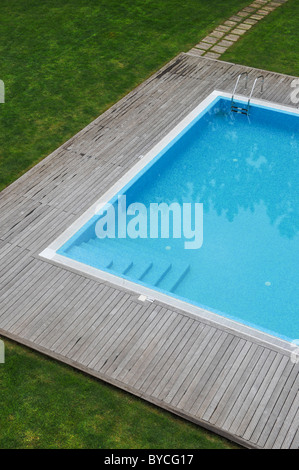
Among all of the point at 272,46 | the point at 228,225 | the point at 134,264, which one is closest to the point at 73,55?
the point at 272,46

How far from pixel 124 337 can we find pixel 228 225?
3.90 meters

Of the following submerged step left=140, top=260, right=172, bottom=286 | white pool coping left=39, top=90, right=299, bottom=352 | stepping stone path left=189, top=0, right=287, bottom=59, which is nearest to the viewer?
white pool coping left=39, top=90, right=299, bottom=352

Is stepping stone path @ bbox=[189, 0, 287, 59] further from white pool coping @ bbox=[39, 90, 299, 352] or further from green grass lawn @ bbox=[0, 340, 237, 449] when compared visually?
green grass lawn @ bbox=[0, 340, 237, 449]

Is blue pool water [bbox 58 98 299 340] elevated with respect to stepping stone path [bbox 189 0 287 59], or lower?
lower

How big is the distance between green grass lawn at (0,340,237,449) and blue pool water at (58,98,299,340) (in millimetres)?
1989

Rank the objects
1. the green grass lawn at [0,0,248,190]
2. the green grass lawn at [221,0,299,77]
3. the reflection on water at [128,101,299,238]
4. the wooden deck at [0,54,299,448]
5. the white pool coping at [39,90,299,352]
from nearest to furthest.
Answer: the wooden deck at [0,54,299,448]
the white pool coping at [39,90,299,352]
the reflection on water at [128,101,299,238]
the green grass lawn at [0,0,248,190]
the green grass lawn at [221,0,299,77]

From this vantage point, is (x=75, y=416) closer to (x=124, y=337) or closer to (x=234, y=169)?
(x=124, y=337)

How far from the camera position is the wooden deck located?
7352mm

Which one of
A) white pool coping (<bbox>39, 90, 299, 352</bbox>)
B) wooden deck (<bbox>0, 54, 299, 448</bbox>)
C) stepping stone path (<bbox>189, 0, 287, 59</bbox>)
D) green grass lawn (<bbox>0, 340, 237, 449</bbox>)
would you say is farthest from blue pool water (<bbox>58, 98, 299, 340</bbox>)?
stepping stone path (<bbox>189, 0, 287, 59</bbox>)

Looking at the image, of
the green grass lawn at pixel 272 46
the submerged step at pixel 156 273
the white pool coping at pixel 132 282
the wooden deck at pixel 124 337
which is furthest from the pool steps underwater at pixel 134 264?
the green grass lawn at pixel 272 46

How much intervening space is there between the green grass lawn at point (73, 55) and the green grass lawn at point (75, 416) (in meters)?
4.73

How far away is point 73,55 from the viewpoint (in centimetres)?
1594

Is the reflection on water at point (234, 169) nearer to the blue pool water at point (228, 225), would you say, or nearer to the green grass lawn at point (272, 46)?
the blue pool water at point (228, 225)
